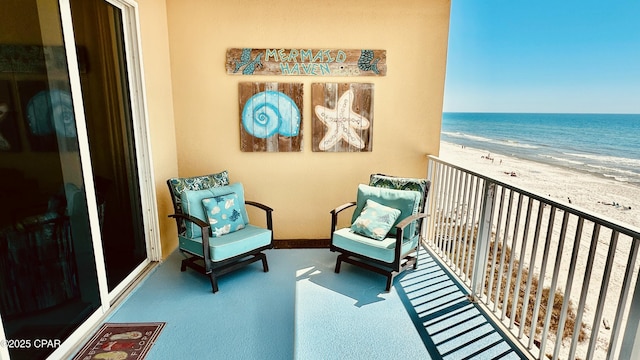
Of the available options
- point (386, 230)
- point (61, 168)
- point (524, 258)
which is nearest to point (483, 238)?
point (524, 258)

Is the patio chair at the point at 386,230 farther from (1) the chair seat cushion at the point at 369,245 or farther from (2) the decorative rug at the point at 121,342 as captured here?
(2) the decorative rug at the point at 121,342

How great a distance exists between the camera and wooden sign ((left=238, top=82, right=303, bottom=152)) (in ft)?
11.7

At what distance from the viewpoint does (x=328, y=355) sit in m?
2.01

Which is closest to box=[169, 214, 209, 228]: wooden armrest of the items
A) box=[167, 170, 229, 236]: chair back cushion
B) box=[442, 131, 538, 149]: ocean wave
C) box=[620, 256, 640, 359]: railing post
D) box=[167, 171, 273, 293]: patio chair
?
box=[167, 171, 273, 293]: patio chair

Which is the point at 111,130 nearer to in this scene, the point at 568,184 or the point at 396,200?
the point at 396,200

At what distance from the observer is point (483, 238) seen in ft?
8.40

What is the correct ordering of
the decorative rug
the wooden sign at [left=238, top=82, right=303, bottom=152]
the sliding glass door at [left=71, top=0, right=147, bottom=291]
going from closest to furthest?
1. the decorative rug
2. the sliding glass door at [left=71, top=0, right=147, bottom=291]
3. the wooden sign at [left=238, top=82, right=303, bottom=152]

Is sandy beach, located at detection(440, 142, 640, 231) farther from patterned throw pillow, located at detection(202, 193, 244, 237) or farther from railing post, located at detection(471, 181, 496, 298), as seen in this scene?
patterned throw pillow, located at detection(202, 193, 244, 237)

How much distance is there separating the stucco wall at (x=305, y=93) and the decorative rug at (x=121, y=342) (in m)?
1.30

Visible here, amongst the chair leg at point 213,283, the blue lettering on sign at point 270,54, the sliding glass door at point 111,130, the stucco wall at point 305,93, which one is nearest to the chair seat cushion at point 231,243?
the chair leg at point 213,283

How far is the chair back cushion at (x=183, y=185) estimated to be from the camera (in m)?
3.05

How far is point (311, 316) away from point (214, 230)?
3.94 feet

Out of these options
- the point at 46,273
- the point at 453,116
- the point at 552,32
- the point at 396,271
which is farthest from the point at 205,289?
the point at 552,32

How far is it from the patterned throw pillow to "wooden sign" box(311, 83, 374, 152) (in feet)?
3.78
